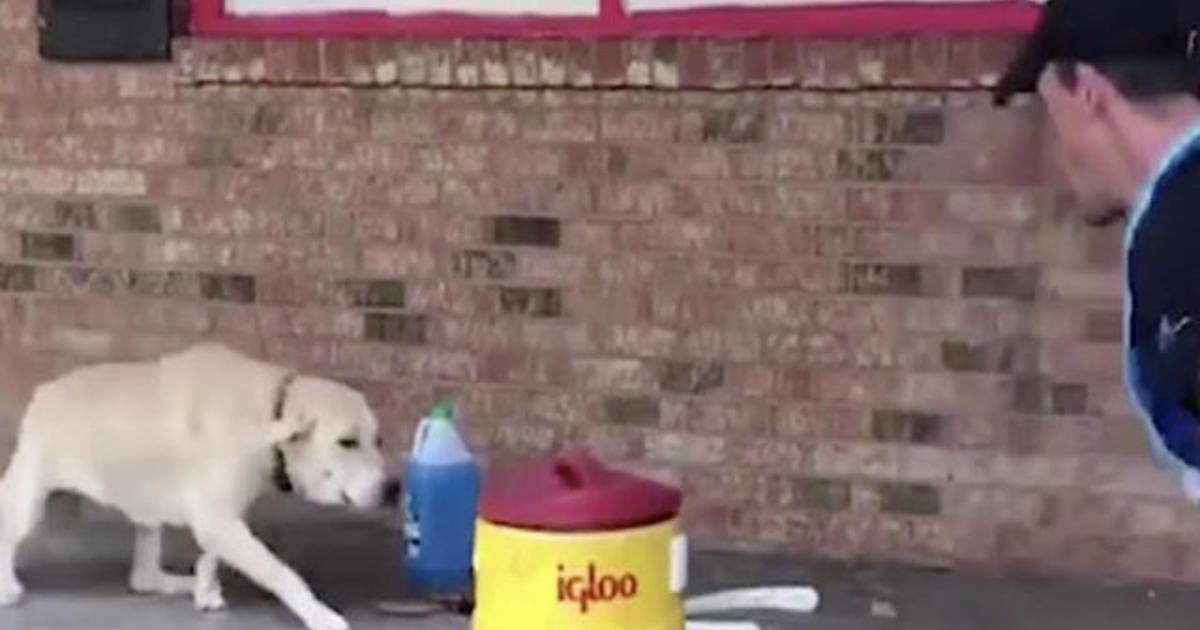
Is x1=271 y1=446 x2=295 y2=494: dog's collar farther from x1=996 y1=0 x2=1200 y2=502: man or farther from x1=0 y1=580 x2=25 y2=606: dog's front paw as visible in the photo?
x1=996 y1=0 x2=1200 y2=502: man

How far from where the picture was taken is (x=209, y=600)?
9.62ft

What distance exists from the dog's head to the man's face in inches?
49.7

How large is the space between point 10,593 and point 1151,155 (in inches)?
69.2

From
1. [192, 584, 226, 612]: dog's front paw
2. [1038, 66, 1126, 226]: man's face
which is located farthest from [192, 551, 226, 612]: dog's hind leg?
[1038, 66, 1126, 226]: man's face

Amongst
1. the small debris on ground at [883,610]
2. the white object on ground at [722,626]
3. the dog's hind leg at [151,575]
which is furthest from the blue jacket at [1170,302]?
the dog's hind leg at [151,575]

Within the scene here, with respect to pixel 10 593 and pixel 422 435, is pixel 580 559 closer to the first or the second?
pixel 422 435

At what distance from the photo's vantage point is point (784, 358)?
10.5 feet

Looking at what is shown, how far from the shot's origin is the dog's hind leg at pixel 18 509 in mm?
2965

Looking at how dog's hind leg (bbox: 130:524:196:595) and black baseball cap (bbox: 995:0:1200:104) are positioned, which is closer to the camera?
black baseball cap (bbox: 995:0:1200:104)

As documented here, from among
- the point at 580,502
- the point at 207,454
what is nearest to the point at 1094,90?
the point at 580,502

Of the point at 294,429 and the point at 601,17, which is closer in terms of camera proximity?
the point at 294,429

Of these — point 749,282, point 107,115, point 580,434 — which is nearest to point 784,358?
point 749,282

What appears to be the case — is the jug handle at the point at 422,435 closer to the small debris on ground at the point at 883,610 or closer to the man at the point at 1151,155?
the small debris on ground at the point at 883,610

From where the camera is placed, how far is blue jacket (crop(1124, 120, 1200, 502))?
1.61 m
